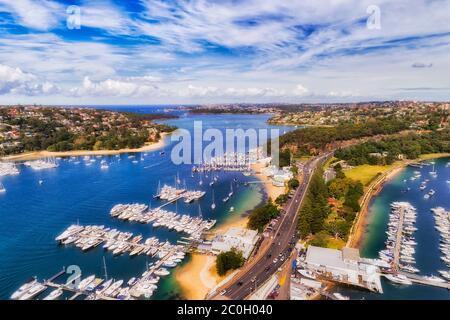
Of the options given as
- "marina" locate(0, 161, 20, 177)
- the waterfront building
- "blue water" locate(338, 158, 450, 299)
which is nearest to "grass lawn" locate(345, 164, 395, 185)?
the waterfront building

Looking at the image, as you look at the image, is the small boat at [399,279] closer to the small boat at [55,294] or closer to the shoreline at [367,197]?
the shoreline at [367,197]

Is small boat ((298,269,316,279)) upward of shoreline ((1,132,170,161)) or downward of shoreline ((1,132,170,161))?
downward

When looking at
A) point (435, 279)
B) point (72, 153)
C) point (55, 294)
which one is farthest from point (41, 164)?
point (435, 279)

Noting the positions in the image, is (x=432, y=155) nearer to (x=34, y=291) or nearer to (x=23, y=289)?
(x=34, y=291)

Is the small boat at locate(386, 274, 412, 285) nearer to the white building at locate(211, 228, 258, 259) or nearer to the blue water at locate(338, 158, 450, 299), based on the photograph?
the blue water at locate(338, 158, 450, 299)
